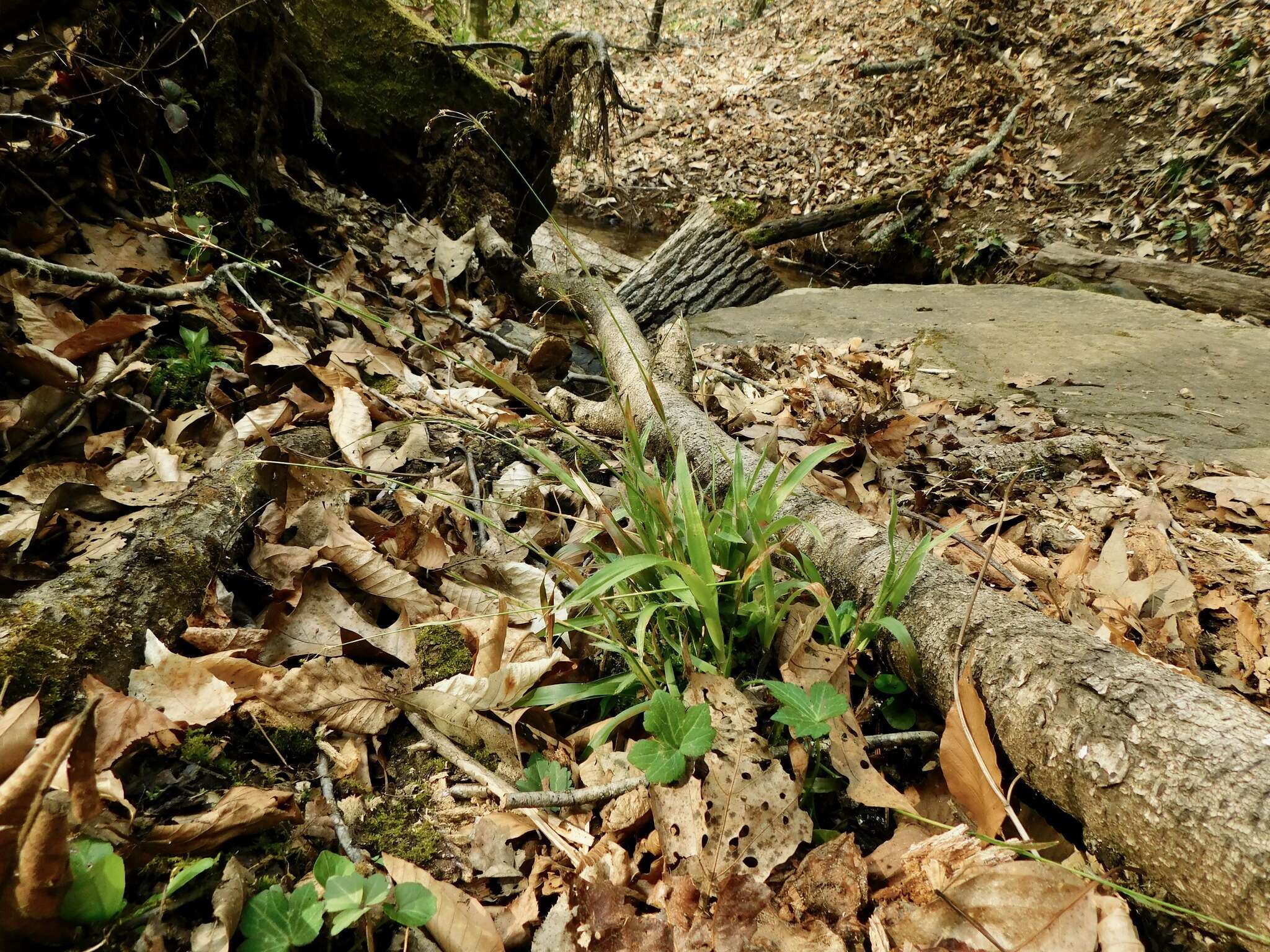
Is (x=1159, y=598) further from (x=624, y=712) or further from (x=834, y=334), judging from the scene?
(x=834, y=334)

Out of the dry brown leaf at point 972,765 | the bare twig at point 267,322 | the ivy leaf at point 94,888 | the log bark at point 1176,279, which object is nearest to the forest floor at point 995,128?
the log bark at point 1176,279

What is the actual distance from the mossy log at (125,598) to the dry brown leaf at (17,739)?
23cm

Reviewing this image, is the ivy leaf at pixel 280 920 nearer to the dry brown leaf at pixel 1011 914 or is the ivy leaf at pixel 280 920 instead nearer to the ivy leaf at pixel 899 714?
the dry brown leaf at pixel 1011 914

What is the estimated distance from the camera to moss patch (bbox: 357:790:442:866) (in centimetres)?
114

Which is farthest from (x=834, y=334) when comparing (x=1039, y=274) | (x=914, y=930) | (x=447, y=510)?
(x=914, y=930)

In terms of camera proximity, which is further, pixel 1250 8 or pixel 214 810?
pixel 1250 8

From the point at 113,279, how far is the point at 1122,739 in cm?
295

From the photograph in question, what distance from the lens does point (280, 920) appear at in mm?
931

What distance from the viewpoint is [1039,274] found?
248 inches

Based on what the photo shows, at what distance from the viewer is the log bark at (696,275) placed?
17.9 ft

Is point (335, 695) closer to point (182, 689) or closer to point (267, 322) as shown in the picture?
point (182, 689)

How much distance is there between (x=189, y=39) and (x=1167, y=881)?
404 cm

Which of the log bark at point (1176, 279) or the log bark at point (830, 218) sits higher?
the log bark at point (830, 218)

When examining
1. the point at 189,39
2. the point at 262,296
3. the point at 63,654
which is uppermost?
the point at 189,39
